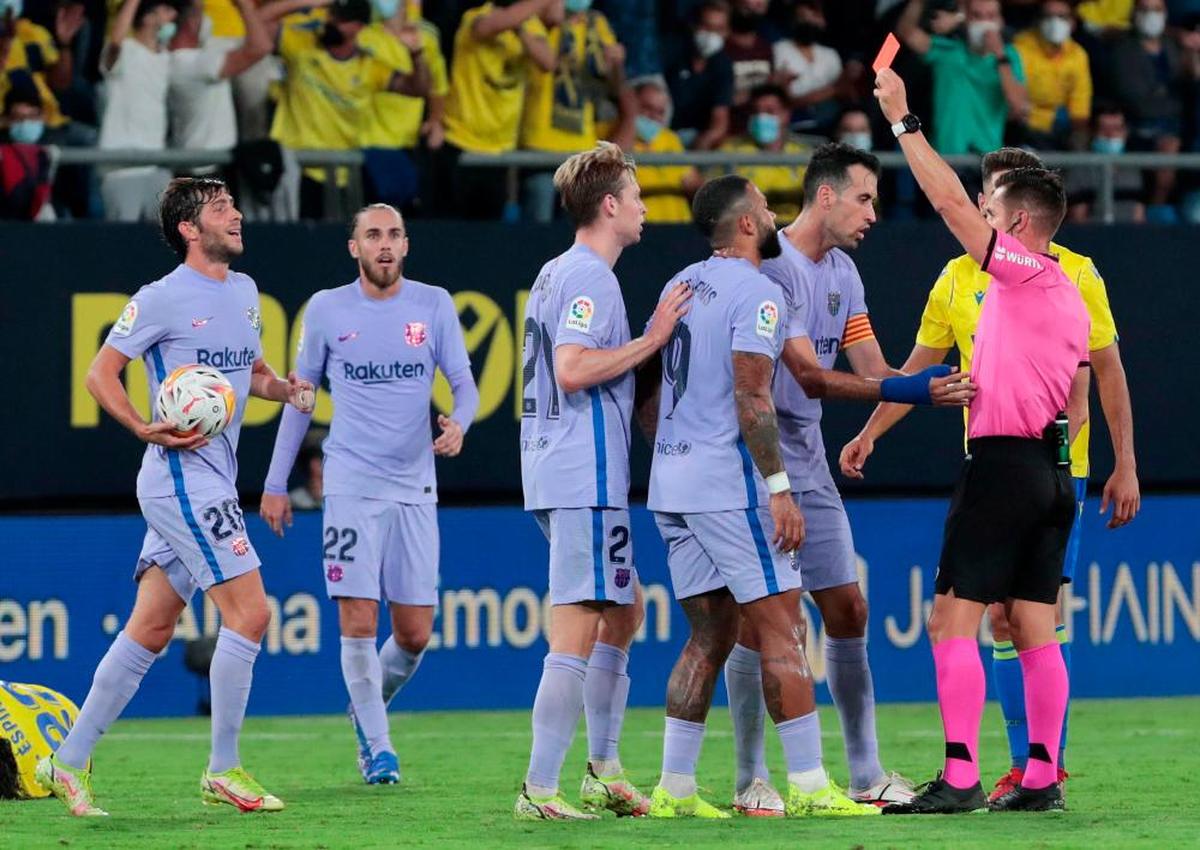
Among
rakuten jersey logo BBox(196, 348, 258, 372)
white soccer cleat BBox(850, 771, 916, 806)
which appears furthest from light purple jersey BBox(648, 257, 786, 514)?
rakuten jersey logo BBox(196, 348, 258, 372)

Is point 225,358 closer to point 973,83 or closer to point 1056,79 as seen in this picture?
point 973,83

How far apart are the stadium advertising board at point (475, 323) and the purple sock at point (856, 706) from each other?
5.27m

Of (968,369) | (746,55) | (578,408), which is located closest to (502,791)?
(578,408)

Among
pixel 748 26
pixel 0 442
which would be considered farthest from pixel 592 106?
pixel 0 442

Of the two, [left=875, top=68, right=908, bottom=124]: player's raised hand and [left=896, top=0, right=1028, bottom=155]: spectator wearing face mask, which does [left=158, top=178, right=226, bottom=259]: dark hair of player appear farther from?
[left=896, top=0, right=1028, bottom=155]: spectator wearing face mask

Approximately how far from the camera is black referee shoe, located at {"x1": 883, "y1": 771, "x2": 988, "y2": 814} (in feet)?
25.1

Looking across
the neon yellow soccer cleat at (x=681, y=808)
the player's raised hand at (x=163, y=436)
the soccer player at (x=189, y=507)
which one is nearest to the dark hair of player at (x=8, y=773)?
the soccer player at (x=189, y=507)

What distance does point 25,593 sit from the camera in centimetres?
1285

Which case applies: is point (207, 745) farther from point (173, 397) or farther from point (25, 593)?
point (173, 397)

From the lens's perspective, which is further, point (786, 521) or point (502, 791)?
point (502, 791)

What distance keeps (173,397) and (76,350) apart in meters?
5.10

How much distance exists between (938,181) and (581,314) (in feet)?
4.16

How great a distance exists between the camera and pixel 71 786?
806 centimetres

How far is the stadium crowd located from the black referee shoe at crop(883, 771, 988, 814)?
645cm
